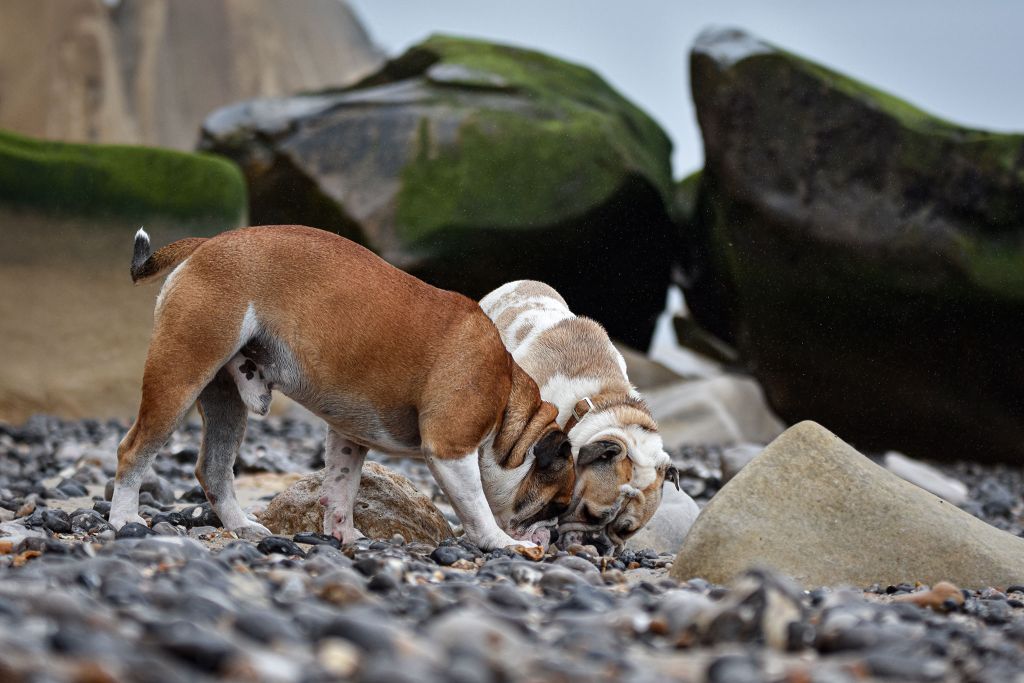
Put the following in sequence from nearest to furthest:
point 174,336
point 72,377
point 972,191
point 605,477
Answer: point 174,336 → point 605,477 → point 72,377 → point 972,191

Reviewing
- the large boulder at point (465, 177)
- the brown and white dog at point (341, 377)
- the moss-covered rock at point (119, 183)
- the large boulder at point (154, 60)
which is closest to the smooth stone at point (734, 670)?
the brown and white dog at point (341, 377)

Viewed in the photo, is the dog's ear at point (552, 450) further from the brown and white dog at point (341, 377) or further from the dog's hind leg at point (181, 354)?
the dog's hind leg at point (181, 354)

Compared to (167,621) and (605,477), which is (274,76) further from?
(167,621)

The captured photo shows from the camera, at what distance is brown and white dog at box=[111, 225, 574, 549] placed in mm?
4605

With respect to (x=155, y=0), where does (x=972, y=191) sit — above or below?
above

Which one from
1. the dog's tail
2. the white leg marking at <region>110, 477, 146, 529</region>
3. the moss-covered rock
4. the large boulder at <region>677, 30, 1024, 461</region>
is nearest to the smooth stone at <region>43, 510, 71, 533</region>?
the white leg marking at <region>110, 477, 146, 529</region>

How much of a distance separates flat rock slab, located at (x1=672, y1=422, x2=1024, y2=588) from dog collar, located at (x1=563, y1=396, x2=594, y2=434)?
1.07 meters

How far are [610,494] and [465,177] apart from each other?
952cm

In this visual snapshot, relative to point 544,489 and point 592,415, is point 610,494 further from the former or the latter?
point 592,415

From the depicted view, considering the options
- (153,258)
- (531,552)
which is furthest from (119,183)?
(531,552)

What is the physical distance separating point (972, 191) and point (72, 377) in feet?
31.3

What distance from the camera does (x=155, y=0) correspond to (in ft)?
98.6

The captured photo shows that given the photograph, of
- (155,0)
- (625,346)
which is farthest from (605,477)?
(155,0)

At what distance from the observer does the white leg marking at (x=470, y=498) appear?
4914mm
